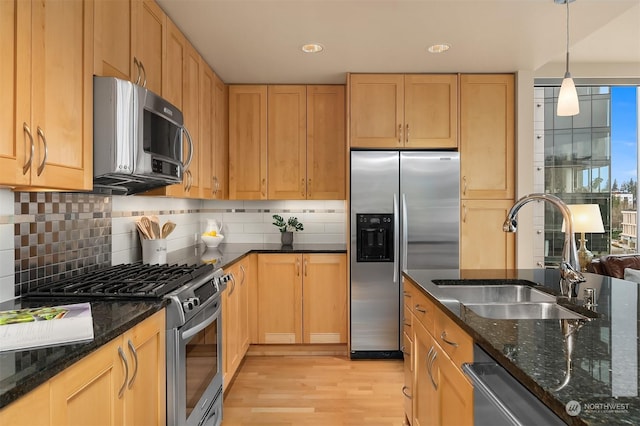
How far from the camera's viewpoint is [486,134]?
3701mm

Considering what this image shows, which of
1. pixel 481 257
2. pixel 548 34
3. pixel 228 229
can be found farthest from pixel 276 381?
pixel 548 34

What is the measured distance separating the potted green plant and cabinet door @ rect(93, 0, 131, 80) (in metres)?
2.28

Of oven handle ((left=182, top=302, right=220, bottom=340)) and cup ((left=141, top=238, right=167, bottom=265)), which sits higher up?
cup ((left=141, top=238, right=167, bottom=265))

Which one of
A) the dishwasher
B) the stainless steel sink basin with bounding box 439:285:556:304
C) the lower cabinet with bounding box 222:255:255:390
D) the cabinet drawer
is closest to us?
the dishwasher

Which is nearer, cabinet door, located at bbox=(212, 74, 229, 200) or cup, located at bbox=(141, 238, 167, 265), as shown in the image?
cup, located at bbox=(141, 238, 167, 265)

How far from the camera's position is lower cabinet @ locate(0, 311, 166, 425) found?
990 mm

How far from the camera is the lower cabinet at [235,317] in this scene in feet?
9.29

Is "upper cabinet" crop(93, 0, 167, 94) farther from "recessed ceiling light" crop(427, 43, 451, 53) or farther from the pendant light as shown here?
the pendant light

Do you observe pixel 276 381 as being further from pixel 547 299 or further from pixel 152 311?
pixel 547 299

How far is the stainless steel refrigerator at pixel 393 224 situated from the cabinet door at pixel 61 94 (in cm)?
229

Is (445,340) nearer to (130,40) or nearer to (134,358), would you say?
(134,358)

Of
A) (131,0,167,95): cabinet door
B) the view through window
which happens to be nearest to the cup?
(131,0,167,95): cabinet door

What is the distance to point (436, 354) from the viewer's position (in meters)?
1.72

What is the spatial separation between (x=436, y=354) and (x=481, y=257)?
7.21 ft
